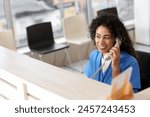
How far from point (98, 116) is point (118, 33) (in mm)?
987

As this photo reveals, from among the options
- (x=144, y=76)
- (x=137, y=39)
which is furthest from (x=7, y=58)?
(x=137, y=39)

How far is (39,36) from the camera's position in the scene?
3.98 metres

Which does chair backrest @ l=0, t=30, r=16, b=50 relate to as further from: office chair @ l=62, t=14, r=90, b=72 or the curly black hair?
the curly black hair

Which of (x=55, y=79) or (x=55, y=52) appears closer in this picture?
(x=55, y=79)

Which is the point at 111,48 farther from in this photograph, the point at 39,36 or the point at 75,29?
the point at 75,29

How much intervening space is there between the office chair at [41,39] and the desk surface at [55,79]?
244 centimetres

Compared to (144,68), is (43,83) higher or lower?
higher

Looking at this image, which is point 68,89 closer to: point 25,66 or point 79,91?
point 79,91

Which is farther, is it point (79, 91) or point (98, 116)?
point (79, 91)

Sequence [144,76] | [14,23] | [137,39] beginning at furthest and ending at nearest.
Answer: [137,39], [14,23], [144,76]

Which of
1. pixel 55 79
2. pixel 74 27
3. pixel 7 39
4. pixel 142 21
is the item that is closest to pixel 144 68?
pixel 55 79

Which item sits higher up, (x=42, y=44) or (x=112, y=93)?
(x=112, y=93)

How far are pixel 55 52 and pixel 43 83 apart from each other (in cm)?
336

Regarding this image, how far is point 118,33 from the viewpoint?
1783 millimetres
